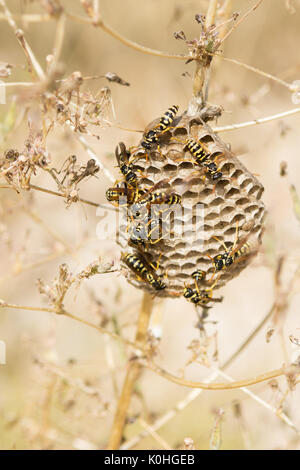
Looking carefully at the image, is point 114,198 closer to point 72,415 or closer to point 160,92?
point 72,415

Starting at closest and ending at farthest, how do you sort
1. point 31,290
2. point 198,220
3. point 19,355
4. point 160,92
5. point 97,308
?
1. point 198,220
2. point 97,308
3. point 19,355
4. point 31,290
5. point 160,92

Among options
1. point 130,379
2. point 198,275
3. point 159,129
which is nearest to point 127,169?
point 159,129

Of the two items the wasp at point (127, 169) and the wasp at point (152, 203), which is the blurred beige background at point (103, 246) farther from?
the wasp at point (152, 203)

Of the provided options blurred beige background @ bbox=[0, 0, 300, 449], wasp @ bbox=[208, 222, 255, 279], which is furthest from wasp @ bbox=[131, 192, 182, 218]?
blurred beige background @ bbox=[0, 0, 300, 449]

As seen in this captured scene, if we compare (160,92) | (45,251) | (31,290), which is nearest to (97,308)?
(45,251)

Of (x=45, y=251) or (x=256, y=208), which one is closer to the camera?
(x=256, y=208)

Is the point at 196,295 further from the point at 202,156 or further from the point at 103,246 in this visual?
the point at 103,246
